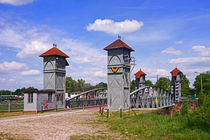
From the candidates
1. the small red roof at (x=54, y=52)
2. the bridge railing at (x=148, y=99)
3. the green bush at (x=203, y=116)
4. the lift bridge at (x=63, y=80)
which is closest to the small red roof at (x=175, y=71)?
the bridge railing at (x=148, y=99)

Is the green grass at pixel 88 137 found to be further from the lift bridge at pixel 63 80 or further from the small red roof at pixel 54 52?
the small red roof at pixel 54 52

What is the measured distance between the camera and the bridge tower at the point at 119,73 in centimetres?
3134

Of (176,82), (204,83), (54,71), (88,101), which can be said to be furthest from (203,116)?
(204,83)

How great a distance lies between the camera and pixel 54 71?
109ft

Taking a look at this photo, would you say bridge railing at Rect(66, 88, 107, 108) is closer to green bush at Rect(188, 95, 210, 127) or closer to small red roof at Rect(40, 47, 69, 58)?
small red roof at Rect(40, 47, 69, 58)

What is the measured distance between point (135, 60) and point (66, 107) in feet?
45.6

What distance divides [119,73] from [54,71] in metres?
9.89

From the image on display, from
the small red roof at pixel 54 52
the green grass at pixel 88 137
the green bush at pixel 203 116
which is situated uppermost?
the small red roof at pixel 54 52

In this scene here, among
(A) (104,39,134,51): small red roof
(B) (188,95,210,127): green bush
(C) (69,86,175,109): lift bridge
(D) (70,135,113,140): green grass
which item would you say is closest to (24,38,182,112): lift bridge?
(A) (104,39,134,51): small red roof

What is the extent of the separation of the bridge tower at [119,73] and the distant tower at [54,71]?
7.70m

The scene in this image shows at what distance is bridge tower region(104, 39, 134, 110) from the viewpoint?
1234 inches

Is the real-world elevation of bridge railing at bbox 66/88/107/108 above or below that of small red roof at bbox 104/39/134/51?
below

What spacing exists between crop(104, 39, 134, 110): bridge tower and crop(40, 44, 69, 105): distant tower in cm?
770

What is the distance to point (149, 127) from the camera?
15.1 m
